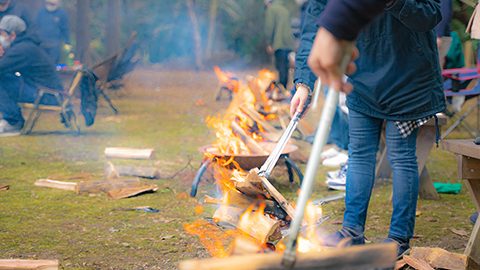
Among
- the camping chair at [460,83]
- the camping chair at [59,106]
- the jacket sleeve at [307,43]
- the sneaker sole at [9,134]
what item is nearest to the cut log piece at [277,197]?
the jacket sleeve at [307,43]

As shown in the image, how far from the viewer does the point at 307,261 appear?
217cm

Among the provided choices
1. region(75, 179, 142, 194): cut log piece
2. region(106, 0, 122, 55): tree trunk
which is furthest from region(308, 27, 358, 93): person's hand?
region(106, 0, 122, 55): tree trunk

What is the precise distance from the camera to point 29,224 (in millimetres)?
5000

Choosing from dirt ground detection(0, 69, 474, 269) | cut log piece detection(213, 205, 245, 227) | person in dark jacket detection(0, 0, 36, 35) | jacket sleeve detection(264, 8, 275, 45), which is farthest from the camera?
jacket sleeve detection(264, 8, 275, 45)

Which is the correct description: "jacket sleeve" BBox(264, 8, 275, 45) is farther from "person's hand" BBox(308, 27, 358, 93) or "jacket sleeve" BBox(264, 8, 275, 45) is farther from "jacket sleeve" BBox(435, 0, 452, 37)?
"person's hand" BBox(308, 27, 358, 93)

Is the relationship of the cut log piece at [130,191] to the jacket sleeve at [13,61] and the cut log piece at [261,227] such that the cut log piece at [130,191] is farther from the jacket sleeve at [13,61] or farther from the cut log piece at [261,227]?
the jacket sleeve at [13,61]

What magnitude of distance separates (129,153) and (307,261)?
5.78 metres

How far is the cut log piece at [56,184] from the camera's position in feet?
20.2

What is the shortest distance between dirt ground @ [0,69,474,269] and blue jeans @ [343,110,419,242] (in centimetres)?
59

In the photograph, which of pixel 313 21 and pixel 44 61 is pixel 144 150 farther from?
pixel 313 21

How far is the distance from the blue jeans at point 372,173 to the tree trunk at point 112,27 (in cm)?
1542

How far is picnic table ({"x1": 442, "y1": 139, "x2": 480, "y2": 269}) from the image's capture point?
12.3 feet

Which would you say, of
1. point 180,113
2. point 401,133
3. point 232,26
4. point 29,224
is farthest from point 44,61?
point 232,26

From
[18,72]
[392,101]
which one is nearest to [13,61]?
[18,72]
